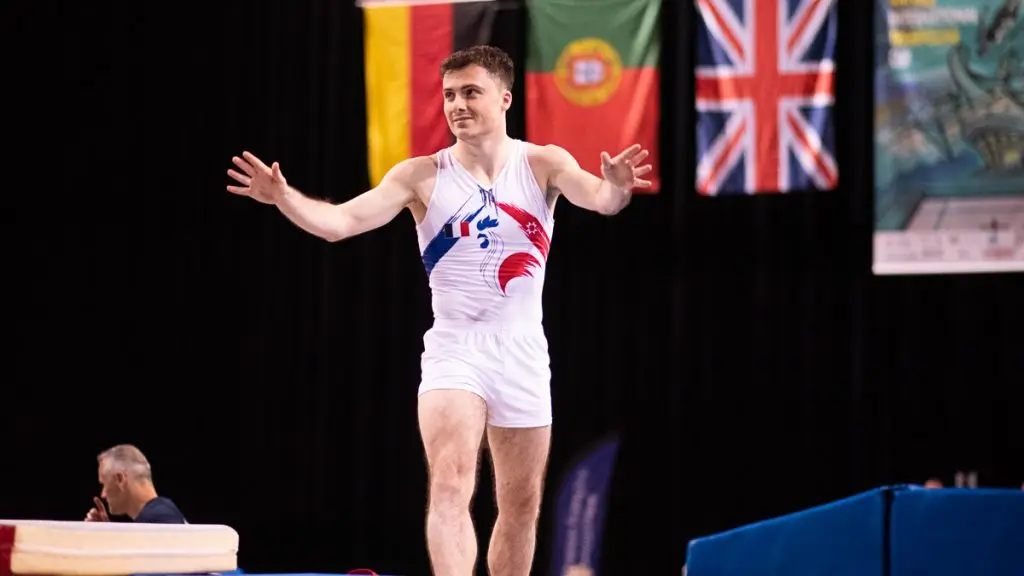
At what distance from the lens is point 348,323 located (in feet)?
34.9

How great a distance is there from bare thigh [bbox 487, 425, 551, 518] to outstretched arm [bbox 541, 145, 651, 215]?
0.76 meters

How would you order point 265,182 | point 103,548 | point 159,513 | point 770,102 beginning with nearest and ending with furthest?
point 103,548
point 265,182
point 159,513
point 770,102

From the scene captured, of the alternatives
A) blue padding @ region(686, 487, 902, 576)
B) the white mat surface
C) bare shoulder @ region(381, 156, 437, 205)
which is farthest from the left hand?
the white mat surface

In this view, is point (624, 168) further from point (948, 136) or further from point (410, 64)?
point (410, 64)

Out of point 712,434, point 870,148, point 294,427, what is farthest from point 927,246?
point 294,427

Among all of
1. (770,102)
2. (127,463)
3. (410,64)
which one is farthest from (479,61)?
(410,64)

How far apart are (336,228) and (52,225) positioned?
7570 millimetres

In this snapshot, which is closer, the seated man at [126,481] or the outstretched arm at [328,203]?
the outstretched arm at [328,203]

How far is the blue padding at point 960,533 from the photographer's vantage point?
3.71 meters

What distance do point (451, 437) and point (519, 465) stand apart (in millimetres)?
360

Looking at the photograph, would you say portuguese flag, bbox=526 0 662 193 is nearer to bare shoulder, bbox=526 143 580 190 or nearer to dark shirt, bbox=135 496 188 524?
dark shirt, bbox=135 496 188 524

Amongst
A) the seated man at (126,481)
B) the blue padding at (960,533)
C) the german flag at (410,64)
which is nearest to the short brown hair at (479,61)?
the blue padding at (960,533)

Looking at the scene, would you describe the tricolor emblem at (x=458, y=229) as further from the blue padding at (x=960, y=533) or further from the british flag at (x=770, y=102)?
the british flag at (x=770, y=102)

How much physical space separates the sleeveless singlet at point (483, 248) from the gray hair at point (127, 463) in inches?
116
